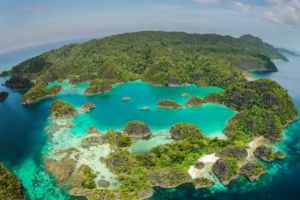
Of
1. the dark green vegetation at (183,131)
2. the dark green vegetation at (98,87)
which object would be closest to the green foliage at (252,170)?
the dark green vegetation at (183,131)

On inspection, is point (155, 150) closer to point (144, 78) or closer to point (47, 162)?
point (47, 162)

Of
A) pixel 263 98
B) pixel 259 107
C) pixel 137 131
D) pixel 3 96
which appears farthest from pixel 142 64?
pixel 137 131

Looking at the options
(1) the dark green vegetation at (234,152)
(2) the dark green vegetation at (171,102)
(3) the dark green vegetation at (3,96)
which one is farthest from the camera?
(3) the dark green vegetation at (3,96)

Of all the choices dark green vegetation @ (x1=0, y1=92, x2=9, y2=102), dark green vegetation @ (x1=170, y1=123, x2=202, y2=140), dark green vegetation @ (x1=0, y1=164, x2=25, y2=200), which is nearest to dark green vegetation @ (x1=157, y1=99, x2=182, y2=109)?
dark green vegetation @ (x1=170, y1=123, x2=202, y2=140)

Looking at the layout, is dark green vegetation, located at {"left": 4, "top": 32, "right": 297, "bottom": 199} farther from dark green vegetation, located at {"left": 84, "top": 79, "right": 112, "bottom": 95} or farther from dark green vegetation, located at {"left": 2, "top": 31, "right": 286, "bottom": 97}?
dark green vegetation, located at {"left": 84, "top": 79, "right": 112, "bottom": 95}

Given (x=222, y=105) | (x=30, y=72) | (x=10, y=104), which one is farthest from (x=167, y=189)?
(x=30, y=72)

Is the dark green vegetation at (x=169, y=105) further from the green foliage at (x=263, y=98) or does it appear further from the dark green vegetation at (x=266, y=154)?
the dark green vegetation at (x=266, y=154)
